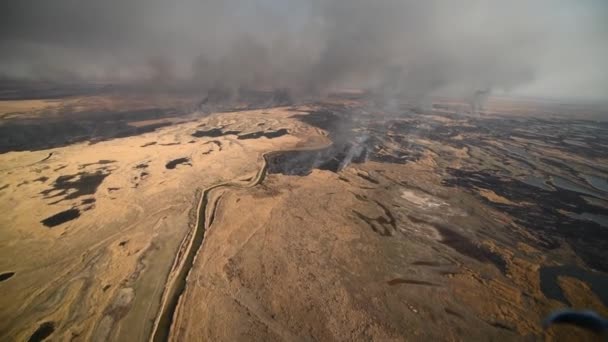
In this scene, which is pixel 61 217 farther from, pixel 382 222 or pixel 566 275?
pixel 566 275

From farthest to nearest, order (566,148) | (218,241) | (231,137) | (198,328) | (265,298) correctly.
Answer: (566,148)
(231,137)
(218,241)
(265,298)
(198,328)

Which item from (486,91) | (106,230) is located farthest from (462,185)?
(486,91)

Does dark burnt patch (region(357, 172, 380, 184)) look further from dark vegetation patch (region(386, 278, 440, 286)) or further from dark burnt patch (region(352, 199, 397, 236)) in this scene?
dark vegetation patch (region(386, 278, 440, 286))

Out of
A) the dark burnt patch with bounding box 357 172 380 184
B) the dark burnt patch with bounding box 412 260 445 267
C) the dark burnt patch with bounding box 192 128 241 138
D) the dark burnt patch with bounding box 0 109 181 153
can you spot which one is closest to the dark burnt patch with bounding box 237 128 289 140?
the dark burnt patch with bounding box 192 128 241 138

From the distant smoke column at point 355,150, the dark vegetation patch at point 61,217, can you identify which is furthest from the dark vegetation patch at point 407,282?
the dark vegetation patch at point 61,217

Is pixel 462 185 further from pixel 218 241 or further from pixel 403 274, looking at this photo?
pixel 218 241

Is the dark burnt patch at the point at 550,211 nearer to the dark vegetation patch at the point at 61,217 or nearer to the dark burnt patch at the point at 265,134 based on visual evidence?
the dark burnt patch at the point at 265,134

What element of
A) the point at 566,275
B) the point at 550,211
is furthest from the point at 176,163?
the point at 550,211

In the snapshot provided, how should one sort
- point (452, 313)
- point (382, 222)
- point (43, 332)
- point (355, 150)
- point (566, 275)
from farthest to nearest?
1. point (355, 150)
2. point (382, 222)
3. point (566, 275)
4. point (452, 313)
5. point (43, 332)
